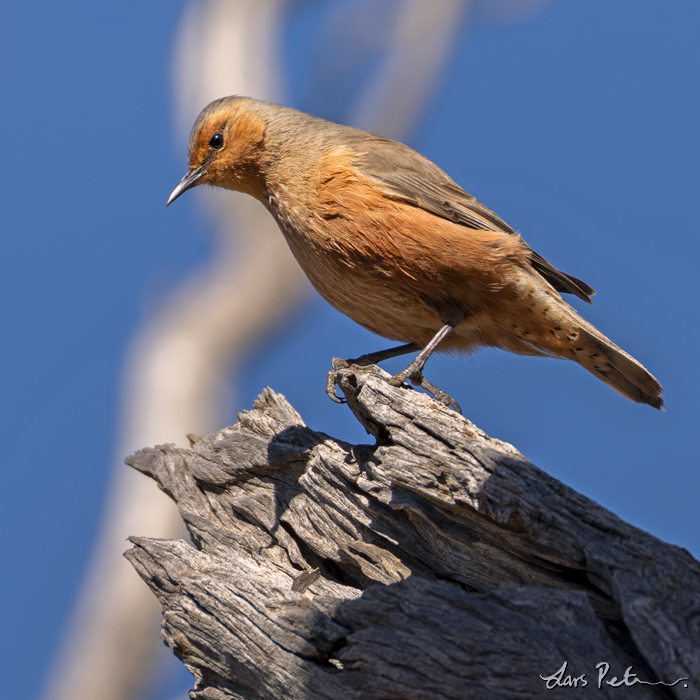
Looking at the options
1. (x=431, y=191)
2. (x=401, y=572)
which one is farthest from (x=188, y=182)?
(x=401, y=572)

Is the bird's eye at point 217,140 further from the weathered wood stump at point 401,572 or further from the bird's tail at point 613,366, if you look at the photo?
the bird's tail at point 613,366

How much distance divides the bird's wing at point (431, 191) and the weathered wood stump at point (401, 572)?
129cm

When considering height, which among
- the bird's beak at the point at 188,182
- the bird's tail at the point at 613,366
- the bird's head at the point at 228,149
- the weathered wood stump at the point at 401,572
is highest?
the bird's tail at the point at 613,366

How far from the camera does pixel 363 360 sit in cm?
480

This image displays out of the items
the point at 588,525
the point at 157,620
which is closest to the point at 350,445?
the point at 588,525

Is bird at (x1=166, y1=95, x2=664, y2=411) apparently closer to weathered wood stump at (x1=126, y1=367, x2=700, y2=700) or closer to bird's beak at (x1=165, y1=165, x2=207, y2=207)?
bird's beak at (x1=165, y1=165, x2=207, y2=207)

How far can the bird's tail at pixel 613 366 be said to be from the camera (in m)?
4.58

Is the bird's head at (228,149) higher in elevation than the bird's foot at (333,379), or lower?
higher

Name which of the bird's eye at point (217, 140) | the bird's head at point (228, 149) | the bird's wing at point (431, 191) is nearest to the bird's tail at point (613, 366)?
the bird's wing at point (431, 191)

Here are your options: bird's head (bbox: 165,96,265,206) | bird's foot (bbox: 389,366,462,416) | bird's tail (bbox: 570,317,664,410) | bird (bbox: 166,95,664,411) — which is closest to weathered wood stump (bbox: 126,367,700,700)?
bird's foot (bbox: 389,366,462,416)

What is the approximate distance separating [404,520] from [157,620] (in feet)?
20.1

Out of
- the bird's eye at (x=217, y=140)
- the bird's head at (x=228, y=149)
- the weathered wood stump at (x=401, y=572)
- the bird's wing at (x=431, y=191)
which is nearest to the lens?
the weathered wood stump at (x=401, y=572)

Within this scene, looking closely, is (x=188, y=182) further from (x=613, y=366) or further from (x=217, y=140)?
(x=613, y=366)

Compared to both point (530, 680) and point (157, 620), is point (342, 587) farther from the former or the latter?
point (157, 620)
